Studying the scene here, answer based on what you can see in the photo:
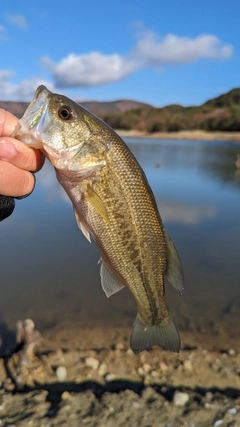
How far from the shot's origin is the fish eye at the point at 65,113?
272 centimetres

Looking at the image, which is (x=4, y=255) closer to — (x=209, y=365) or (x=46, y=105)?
(x=209, y=365)

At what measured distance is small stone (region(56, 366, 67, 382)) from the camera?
3895mm

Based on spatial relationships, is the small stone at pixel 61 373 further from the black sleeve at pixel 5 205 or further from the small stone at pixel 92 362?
the black sleeve at pixel 5 205

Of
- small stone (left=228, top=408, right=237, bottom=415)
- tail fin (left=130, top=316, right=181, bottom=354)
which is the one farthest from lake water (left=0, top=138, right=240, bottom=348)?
tail fin (left=130, top=316, right=181, bottom=354)

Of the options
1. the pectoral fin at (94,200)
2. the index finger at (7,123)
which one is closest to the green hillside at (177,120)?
the pectoral fin at (94,200)

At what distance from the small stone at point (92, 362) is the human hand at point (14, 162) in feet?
7.38

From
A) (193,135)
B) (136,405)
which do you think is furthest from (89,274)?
(193,135)

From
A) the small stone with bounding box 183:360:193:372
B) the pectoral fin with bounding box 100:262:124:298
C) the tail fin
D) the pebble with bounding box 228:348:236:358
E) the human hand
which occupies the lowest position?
the pebble with bounding box 228:348:236:358

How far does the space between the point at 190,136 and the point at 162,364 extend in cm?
7270

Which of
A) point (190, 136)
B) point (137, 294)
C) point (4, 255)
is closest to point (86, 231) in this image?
point (137, 294)

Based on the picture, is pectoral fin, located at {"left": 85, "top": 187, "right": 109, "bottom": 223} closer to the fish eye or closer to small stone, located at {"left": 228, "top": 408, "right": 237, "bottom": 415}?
the fish eye

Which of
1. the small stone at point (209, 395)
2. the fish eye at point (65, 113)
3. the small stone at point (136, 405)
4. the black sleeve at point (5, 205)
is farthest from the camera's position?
the small stone at point (209, 395)

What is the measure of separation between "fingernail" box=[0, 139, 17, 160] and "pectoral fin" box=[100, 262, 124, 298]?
113 centimetres

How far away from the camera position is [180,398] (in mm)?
A: 3504
